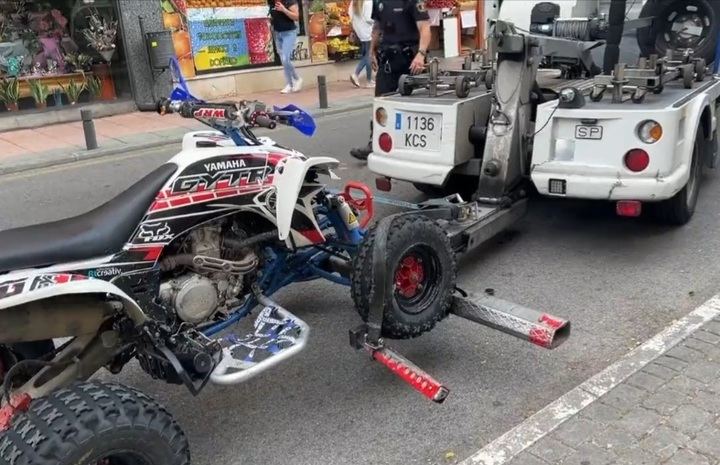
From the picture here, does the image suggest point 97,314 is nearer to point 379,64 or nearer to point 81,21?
point 379,64

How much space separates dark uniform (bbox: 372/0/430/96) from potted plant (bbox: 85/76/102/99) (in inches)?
265

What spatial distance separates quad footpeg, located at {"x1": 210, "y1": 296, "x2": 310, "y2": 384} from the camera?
2961 millimetres

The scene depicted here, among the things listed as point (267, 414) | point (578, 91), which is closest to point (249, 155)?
point (267, 414)

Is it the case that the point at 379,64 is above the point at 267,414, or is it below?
above

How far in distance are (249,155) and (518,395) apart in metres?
1.73

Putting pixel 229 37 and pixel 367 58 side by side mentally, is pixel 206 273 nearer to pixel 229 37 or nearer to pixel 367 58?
pixel 229 37

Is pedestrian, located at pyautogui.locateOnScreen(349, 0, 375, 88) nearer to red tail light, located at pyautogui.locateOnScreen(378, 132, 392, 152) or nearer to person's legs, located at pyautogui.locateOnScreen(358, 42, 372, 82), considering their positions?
person's legs, located at pyautogui.locateOnScreen(358, 42, 372, 82)

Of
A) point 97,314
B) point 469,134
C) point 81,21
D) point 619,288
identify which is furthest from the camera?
point 81,21

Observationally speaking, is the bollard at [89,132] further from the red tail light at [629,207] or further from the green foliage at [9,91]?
the red tail light at [629,207]

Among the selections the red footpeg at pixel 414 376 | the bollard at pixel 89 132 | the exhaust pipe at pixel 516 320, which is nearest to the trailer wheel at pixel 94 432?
the red footpeg at pixel 414 376

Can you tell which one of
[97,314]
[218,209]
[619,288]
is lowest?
[619,288]

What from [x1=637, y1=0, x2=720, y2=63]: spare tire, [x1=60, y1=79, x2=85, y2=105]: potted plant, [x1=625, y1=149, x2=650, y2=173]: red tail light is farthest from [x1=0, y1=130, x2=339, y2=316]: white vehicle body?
[x1=60, y1=79, x2=85, y2=105]: potted plant

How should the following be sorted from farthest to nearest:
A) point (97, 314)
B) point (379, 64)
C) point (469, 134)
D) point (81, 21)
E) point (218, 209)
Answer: point (81, 21) → point (379, 64) → point (469, 134) → point (218, 209) → point (97, 314)

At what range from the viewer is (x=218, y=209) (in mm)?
3146
